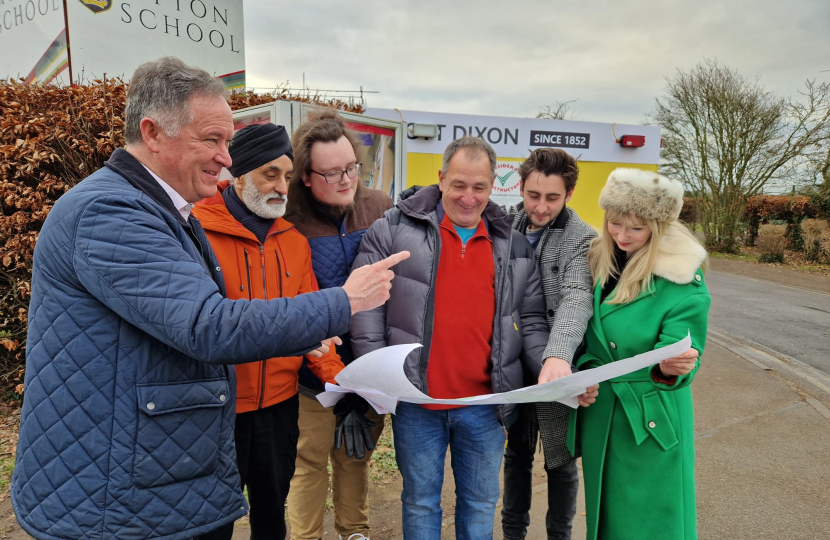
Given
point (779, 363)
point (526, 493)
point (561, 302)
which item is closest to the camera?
point (561, 302)

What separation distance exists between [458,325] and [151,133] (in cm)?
136

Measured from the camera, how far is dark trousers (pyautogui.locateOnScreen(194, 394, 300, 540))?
215 centimetres

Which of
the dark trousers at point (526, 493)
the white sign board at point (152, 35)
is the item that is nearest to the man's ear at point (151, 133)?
the dark trousers at point (526, 493)

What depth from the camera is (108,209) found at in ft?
4.19

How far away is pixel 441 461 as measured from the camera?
7.77ft

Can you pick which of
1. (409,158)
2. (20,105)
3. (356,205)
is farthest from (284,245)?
(409,158)

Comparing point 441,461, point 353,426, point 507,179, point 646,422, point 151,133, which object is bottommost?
point 441,461

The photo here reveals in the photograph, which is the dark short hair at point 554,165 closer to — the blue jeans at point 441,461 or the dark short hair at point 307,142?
the dark short hair at point 307,142

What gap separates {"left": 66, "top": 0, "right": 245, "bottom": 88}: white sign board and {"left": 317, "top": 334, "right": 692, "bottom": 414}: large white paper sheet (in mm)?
5549

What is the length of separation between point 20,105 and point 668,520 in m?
4.99

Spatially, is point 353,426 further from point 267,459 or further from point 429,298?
point 429,298

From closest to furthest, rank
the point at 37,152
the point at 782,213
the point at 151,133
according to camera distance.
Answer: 1. the point at 151,133
2. the point at 37,152
3. the point at 782,213

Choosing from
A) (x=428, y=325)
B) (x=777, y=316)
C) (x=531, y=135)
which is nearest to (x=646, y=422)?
(x=428, y=325)

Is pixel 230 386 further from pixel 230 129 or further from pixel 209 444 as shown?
pixel 230 129
